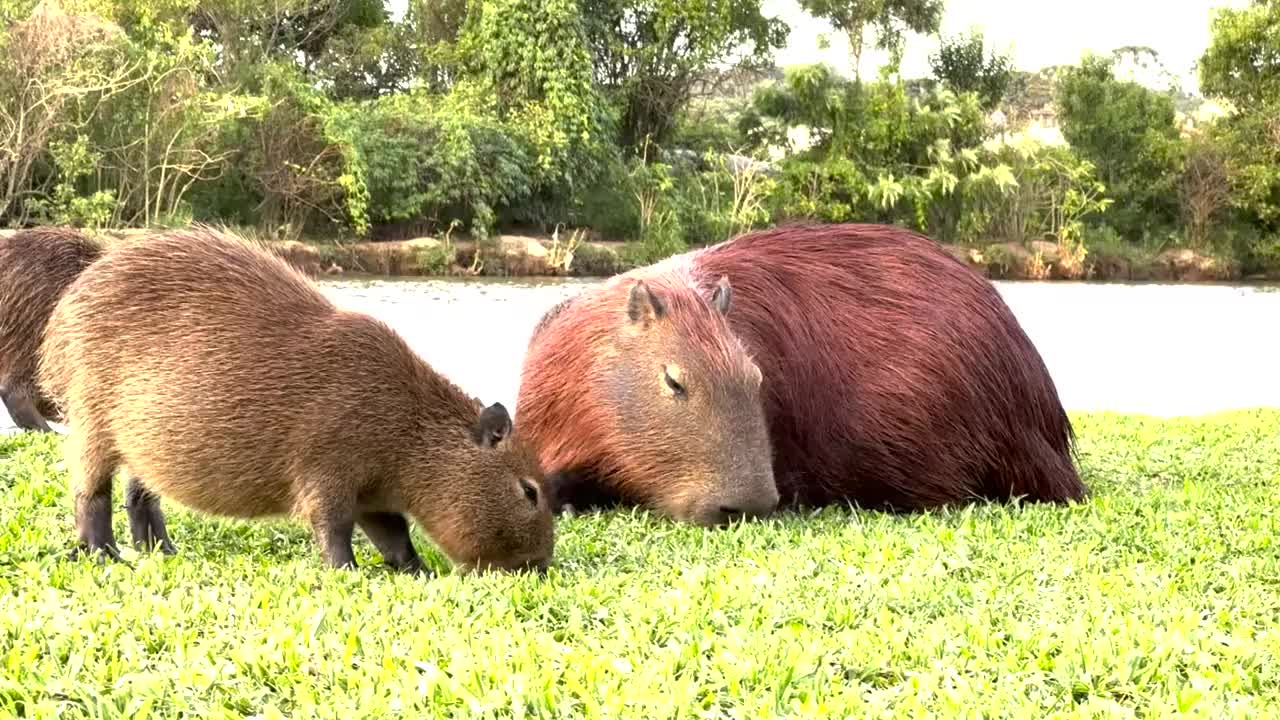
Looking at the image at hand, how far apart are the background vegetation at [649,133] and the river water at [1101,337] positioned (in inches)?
137

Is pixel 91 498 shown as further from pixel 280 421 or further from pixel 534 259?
pixel 534 259

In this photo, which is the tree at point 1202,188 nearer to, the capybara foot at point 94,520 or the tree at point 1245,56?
A: the tree at point 1245,56

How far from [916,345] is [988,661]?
2381mm

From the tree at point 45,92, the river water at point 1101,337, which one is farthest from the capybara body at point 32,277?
the tree at point 45,92

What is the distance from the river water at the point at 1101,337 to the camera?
1370cm

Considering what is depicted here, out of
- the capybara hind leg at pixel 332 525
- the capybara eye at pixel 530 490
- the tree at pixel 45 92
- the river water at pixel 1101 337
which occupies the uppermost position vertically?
the tree at pixel 45 92

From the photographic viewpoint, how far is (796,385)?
5.30 meters

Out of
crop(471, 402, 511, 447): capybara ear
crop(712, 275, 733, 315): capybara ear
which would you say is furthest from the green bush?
crop(471, 402, 511, 447): capybara ear

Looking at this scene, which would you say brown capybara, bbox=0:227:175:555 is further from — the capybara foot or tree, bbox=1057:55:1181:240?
tree, bbox=1057:55:1181:240

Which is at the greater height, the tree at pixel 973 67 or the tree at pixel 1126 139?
the tree at pixel 973 67

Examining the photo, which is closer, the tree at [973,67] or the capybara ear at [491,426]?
the capybara ear at [491,426]

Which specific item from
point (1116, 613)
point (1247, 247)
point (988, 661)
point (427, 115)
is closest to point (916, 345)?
point (1116, 613)

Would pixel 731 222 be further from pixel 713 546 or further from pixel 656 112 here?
pixel 713 546

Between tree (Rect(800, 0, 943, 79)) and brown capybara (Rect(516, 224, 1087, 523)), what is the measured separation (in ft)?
101
